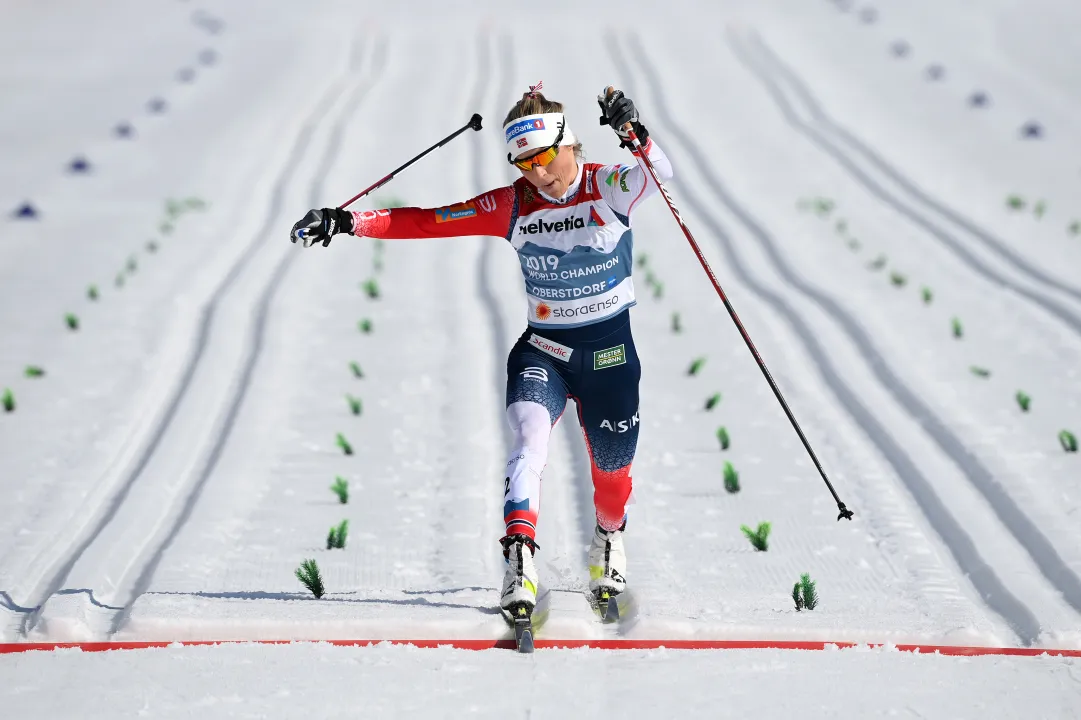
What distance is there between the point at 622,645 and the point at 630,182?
1822 millimetres

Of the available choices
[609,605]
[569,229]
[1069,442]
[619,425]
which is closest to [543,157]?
[569,229]

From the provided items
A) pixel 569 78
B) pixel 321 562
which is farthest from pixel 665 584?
pixel 569 78

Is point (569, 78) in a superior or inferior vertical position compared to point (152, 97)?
superior

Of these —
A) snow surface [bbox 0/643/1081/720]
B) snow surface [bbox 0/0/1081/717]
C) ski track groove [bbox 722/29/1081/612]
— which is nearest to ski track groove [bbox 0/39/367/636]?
snow surface [bbox 0/0/1081/717]

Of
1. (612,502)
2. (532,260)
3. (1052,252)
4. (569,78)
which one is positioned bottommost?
(612,502)

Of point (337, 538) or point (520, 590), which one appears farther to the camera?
point (337, 538)

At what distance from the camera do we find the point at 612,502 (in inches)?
195

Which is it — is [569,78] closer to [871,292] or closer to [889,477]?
[871,292]

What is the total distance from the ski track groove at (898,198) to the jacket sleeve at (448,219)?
599 cm

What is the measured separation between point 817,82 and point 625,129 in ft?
50.7

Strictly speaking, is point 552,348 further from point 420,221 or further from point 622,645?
point 622,645

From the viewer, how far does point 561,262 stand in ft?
15.1

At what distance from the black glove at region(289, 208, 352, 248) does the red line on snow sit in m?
1.66

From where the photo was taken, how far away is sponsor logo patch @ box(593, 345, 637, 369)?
4688 mm
